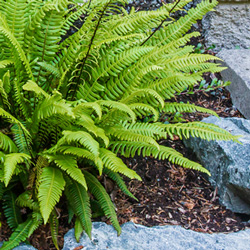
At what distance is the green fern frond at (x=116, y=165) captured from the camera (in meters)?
2.32

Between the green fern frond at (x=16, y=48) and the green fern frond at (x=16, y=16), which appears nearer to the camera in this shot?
the green fern frond at (x=16, y=48)

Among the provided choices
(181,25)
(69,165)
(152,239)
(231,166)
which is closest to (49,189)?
(69,165)

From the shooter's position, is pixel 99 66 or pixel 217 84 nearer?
pixel 99 66

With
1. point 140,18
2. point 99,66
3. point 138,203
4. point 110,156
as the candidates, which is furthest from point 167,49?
point 138,203

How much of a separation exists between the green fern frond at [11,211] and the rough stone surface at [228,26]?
3.43 m

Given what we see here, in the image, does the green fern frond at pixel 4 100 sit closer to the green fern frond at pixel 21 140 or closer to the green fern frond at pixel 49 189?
the green fern frond at pixel 21 140

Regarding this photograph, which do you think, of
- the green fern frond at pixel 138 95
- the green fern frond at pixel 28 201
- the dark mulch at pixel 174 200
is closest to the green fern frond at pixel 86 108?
the green fern frond at pixel 138 95

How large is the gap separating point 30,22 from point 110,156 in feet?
3.96

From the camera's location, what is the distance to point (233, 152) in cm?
321

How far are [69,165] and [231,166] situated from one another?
5.07ft

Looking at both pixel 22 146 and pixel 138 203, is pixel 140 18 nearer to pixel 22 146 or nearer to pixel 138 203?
pixel 22 146

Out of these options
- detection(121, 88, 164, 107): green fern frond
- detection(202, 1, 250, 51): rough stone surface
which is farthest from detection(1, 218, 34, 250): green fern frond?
detection(202, 1, 250, 51): rough stone surface

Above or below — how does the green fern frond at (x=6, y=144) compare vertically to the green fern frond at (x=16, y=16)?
below

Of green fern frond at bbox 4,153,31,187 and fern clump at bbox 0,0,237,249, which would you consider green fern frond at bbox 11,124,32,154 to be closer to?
fern clump at bbox 0,0,237,249
